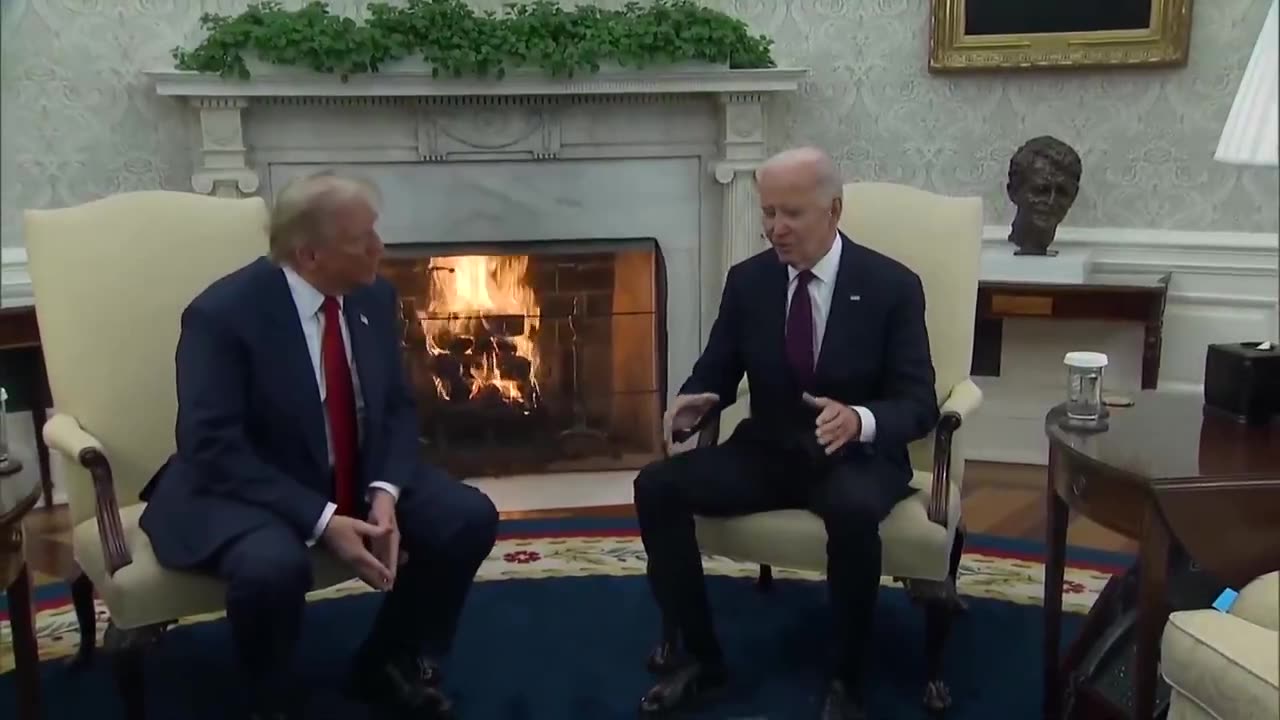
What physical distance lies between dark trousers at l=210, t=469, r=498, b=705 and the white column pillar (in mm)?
1719

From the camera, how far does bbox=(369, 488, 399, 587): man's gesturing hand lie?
85.8 inches

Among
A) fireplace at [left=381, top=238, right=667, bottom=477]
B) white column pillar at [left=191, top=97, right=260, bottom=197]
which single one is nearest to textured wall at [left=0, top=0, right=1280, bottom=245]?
white column pillar at [left=191, top=97, right=260, bottom=197]

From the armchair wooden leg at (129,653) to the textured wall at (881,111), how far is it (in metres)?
2.05

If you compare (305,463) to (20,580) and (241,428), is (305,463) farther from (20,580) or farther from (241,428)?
(20,580)

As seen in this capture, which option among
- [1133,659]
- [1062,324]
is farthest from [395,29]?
[1133,659]

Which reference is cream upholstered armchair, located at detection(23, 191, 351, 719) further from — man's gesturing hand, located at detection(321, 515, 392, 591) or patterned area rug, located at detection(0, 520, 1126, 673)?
patterned area rug, located at detection(0, 520, 1126, 673)

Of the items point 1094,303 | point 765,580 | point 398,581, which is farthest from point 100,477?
point 1094,303

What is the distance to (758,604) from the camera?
2936mm

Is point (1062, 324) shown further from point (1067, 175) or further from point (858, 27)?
point (858, 27)

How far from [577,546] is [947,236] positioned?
1381 mm

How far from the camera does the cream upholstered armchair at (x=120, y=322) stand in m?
2.31

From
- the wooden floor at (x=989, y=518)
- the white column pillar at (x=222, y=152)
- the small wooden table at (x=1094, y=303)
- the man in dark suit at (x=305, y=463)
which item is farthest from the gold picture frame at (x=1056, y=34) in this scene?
the man in dark suit at (x=305, y=463)

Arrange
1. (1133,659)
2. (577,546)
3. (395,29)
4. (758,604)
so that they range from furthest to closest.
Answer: (395,29) → (577,546) → (758,604) → (1133,659)

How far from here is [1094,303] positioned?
369cm
